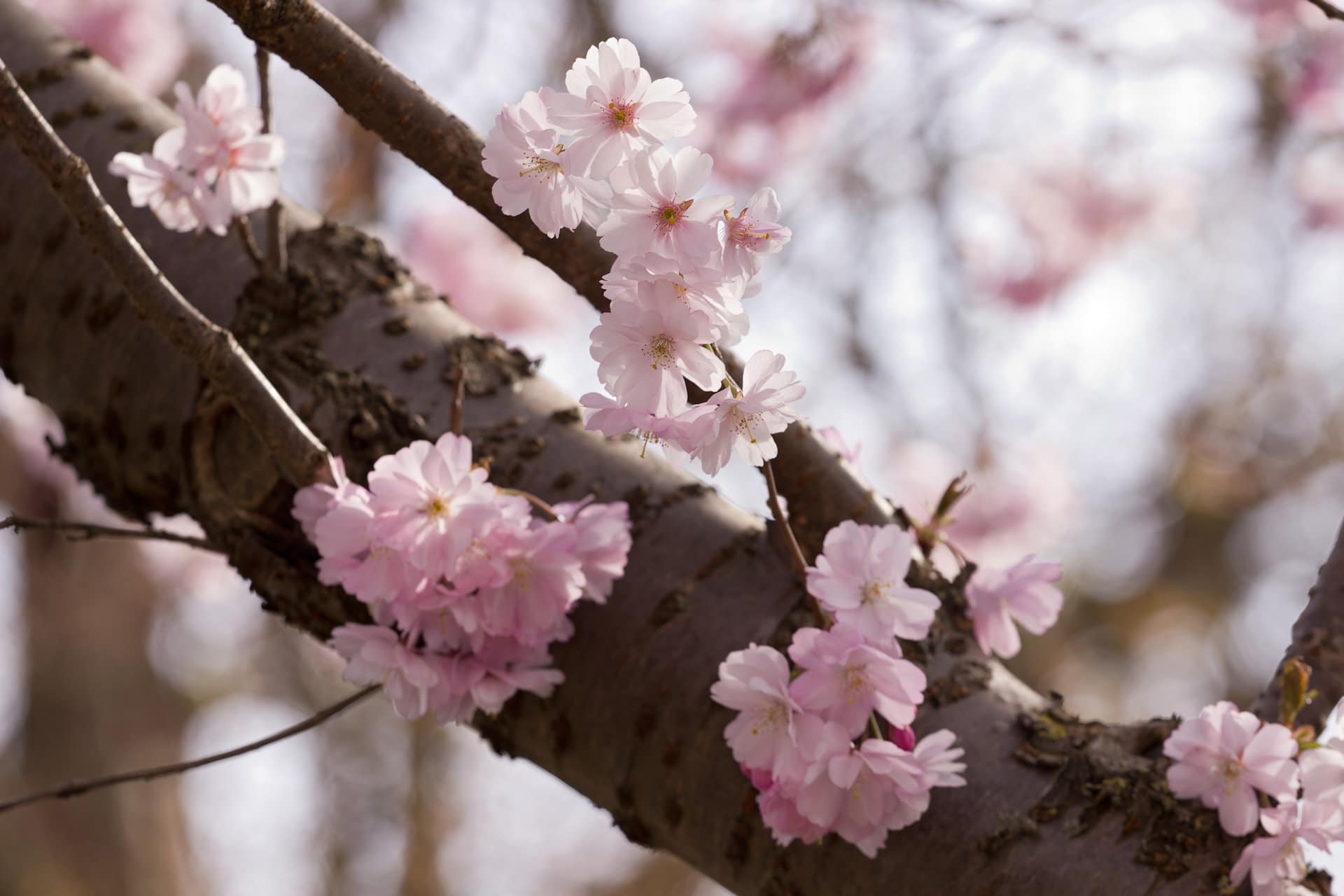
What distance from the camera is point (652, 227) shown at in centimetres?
72

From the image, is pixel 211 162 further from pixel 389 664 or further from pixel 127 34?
pixel 127 34

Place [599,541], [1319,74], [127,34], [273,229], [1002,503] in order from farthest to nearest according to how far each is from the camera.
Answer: [1319,74] → [1002,503] → [127,34] → [273,229] → [599,541]

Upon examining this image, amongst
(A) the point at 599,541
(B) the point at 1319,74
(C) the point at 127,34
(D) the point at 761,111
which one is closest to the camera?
(A) the point at 599,541

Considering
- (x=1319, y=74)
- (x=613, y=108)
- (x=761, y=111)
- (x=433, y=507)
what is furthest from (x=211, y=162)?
(x=1319, y=74)

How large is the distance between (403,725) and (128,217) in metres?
6.04

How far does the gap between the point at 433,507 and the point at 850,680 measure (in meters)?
0.39

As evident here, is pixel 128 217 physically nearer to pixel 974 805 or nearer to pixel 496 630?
pixel 496 630

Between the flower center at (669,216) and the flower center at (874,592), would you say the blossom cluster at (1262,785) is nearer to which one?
the flower center at (874,592)

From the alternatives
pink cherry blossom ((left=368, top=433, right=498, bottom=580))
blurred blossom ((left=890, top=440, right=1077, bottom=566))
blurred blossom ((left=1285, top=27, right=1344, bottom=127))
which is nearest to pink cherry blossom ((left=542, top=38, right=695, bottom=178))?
pink cherry blossom ((left=368, top=433, right=498, bottom=580))

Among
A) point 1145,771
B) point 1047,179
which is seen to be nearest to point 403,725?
point 1047,179

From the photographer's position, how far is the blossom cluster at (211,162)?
1135 millimetres

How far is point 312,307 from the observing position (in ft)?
4.06

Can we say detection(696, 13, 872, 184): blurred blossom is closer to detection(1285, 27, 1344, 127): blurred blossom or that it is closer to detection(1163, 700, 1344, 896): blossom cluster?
detection(1285, 27, 1344, 127): blurred blossom

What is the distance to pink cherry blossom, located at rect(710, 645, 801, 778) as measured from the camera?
882 millimetres
